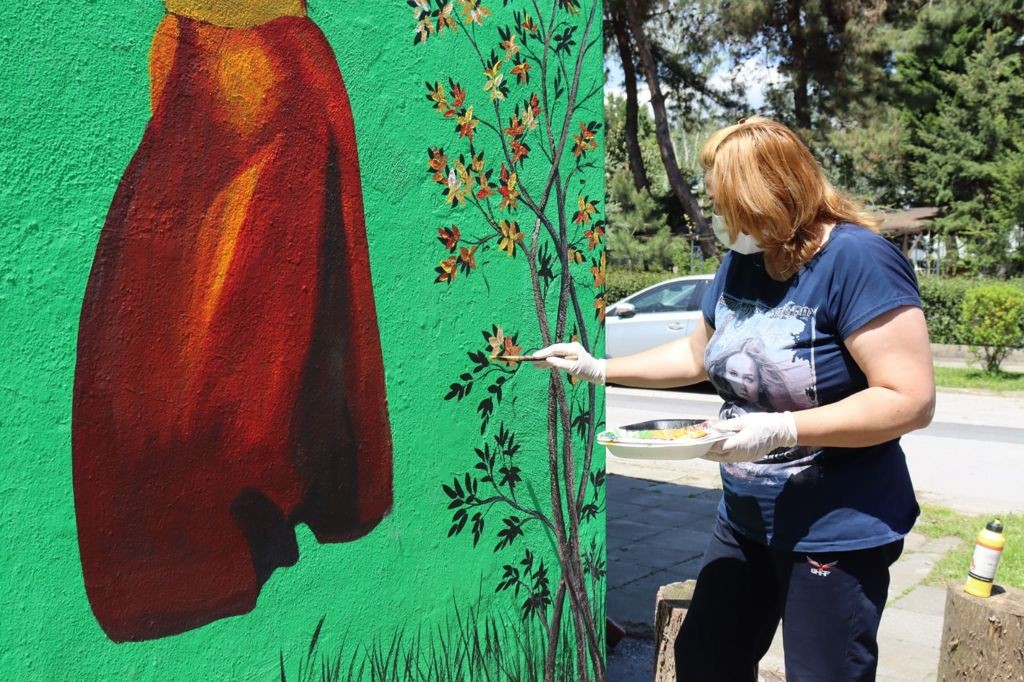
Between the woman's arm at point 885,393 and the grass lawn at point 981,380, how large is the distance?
487 inches

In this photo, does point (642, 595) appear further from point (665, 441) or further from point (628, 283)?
point (628, 283)

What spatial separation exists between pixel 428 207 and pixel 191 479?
1.06 m

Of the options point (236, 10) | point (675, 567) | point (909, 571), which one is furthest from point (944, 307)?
point (236, 10)

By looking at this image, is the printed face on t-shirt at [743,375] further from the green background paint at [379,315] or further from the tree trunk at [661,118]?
the tree trunk at [661,118]

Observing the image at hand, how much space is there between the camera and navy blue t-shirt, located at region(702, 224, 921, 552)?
7.21ft

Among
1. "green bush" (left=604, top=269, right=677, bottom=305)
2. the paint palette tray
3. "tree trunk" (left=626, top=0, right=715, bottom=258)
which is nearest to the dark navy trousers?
the paint palette tray

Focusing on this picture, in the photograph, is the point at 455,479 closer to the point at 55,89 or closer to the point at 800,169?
the point at 800,169

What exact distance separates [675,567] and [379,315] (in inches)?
141

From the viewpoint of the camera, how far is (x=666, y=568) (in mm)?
5605

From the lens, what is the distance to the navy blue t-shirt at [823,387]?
7.21 feet

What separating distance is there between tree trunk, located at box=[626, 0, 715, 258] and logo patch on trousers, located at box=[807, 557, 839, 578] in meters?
18.9

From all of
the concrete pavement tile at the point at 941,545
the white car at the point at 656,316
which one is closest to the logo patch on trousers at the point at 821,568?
the concrete pavement tile at the point at 941,545

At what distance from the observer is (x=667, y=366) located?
2.81 m

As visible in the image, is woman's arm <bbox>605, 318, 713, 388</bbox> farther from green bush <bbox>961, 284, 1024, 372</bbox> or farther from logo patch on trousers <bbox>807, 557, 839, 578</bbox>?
green bush <bbox>961, 284, 1024, 372</bbox>
